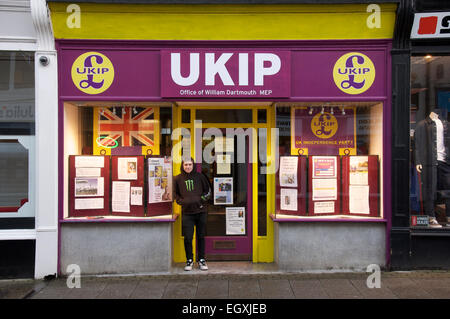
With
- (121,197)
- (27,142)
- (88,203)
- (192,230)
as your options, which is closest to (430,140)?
(192,230)

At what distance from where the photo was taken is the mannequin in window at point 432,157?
6.67 metres

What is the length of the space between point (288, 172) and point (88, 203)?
3681mm

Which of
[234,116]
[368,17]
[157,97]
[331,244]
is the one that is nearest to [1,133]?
[157,97]

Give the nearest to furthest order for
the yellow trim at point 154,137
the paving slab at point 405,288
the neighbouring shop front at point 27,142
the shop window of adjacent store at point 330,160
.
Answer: the paving slab at point 405,288 < the neighbouring shop front at point 27,142 < the shop window of adjacent store at point 330,160 < the yellow trim at point 154,137

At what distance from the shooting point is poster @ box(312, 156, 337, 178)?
22.3 feet

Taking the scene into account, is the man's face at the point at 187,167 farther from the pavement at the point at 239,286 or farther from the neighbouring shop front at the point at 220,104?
the pavement at the point at 239,286

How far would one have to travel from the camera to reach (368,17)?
6312 millimetres

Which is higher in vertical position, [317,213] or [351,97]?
[351,97]

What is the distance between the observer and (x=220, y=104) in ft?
22.4

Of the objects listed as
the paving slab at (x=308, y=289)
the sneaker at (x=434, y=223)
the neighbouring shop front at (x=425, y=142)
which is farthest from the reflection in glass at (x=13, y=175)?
the sneaker at (x=434, y=223)

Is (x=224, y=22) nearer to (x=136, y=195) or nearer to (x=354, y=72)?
(x=354, y=72)

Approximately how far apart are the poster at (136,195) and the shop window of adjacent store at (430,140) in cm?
488

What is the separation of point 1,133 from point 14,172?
0.71 metres

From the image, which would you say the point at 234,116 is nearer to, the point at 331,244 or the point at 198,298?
the point at 331,244
